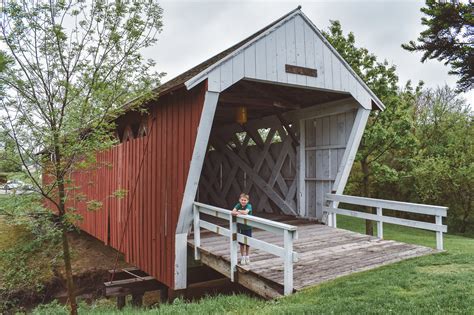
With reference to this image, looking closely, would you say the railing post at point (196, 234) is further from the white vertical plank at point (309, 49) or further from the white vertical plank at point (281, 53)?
the white vertical plank at point (309, 49)

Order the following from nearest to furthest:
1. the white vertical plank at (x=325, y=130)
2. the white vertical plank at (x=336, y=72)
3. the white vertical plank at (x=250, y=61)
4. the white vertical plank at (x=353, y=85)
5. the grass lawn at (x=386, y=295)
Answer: the grass lawn at (x=386, y=295), the white vertical plank at (x=250, y=61), the white vertical plank at (x=336, y=72), the white vertical plank at (x=353, y=85), the white vertical plank at (x=325, y=130)

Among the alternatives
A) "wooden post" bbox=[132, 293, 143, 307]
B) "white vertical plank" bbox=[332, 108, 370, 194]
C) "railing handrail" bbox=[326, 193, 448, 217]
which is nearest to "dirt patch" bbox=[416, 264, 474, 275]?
"railing handrail" bbox=[326, 193, 448, 217]

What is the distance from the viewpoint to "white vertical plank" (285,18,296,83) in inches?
243

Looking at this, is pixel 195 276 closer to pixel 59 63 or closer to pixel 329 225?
pixel 329 225

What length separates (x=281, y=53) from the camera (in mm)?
6105

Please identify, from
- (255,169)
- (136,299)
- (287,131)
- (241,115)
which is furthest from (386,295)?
(255,169)

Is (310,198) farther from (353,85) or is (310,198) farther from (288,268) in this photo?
(288,268)

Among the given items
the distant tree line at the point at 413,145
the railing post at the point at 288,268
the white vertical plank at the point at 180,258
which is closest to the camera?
the railing post at the point at 288,268

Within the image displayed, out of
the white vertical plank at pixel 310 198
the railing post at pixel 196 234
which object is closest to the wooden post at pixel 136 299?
the railing post at pixel 196 234

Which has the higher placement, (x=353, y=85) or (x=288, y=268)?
(x=353, y=85)

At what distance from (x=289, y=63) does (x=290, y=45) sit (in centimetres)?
34

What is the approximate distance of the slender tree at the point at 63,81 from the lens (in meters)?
4.40

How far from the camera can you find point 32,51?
178 inches

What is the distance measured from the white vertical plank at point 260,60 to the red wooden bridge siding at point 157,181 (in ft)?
3.25
